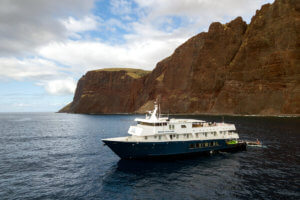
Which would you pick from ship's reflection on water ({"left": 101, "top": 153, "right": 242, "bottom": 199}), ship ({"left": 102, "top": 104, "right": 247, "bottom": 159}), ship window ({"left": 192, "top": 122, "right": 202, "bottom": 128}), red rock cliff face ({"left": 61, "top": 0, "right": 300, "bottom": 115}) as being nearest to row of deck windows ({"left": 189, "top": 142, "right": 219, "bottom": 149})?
ship ({"left": 102, "top": 104, "right": 247, "bottom": 159})

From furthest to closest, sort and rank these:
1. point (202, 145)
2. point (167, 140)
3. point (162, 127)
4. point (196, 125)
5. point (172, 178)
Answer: point (196, 125), point (202, 145), point (162, 127), point (167, 140), point (172, 178)

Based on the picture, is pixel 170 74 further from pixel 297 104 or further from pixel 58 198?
pixel 58 198

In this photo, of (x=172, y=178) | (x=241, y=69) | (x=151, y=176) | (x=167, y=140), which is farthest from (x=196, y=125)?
(x=241, y=69)

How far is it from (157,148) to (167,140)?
213 centimetres

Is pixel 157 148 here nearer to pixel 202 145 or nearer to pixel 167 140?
pixel 167 140

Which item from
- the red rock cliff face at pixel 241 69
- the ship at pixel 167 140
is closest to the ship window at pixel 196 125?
the ship at pixel 167 140

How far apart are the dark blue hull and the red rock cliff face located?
9962 centimetres

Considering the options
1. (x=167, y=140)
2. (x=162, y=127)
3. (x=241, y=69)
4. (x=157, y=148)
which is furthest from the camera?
(x=241, y=69)

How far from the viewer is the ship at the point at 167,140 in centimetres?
3105

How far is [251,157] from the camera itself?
114 feet

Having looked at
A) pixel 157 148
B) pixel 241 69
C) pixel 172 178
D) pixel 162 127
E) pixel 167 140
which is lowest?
pixel 172 178

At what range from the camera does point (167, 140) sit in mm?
32625

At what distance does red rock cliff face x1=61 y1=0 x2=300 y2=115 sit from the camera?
388ft

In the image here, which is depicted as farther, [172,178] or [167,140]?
[167,140]
